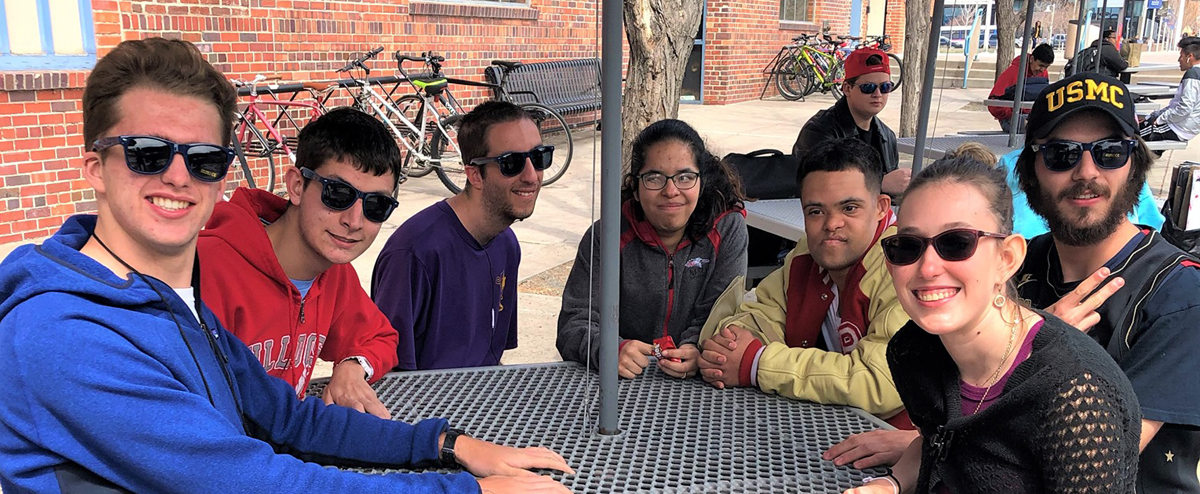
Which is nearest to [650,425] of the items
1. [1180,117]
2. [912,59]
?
[1180,117]

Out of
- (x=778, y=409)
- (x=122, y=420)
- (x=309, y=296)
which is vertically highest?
(x=122, y=420)

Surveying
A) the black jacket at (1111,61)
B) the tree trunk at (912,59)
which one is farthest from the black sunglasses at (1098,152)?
the black jacket at (1111,61)

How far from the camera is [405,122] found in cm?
835

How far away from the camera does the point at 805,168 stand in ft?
8.28

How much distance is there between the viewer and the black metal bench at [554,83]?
10.3 metres

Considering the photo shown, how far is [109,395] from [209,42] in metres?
6.70

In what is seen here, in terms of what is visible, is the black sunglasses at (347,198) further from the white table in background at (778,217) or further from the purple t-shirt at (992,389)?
the white table in background at (778,217)

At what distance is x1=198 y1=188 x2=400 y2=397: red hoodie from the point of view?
2059mm

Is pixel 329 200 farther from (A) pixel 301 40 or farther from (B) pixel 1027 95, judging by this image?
(B) pixel 1027 95

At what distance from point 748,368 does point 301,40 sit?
7007mm

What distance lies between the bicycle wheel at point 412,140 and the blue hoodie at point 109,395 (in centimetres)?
708

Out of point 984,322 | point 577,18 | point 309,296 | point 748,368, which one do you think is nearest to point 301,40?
point 577,18

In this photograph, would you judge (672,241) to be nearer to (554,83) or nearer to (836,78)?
(554,83)

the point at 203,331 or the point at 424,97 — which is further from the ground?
the point at 203,331
